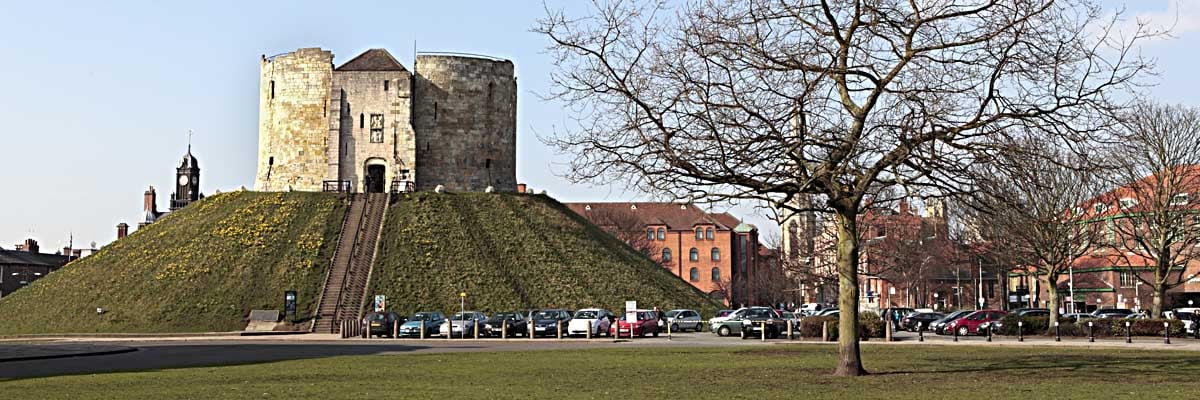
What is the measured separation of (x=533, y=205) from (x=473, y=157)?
5.43 meters

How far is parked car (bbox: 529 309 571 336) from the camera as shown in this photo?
51.7 metres

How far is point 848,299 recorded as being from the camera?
23688mm

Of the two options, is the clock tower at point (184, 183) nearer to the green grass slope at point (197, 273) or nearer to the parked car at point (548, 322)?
the green grass slope at point (197, 273)

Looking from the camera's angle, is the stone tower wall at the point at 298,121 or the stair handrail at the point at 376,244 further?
the stone tower wall at the point at 298,121

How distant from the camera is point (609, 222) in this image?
11631 cm

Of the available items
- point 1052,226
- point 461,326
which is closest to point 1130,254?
point 1052,226

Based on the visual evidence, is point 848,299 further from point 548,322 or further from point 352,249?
point 352,249

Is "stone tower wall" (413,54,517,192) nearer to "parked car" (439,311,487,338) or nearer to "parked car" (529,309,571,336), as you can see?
"parked car" (439,311,487,338)

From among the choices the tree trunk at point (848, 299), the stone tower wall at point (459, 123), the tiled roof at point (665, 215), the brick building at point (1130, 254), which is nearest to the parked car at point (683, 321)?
the brick building at point (1130, 254)

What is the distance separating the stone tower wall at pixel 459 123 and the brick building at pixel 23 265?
62567 millimetres

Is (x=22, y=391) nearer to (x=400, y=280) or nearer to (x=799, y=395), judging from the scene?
(x=799, y=395)

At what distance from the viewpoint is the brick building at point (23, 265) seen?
126500mm

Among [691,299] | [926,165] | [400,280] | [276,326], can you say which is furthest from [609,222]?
[926,165]

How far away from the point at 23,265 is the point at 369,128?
70.2m
